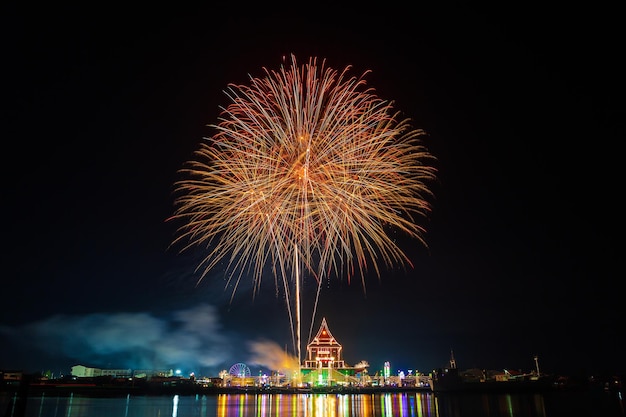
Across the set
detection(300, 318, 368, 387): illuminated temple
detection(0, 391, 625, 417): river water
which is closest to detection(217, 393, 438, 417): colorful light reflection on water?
detection(0, 391, 625, 417): river water

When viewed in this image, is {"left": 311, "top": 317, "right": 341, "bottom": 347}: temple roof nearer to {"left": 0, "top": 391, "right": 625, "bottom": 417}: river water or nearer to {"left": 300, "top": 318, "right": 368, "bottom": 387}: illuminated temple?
{"left": 300, "top": 318, "right": 368, "bottom": 387}: illuminated temple

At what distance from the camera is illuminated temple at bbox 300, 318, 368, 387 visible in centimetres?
9994

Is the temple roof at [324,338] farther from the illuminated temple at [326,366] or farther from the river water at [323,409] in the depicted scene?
the river water at [323,409]

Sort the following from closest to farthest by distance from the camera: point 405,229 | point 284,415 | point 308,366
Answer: point 405,229, point 284,415, point 308,366

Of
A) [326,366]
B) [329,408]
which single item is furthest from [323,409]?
[326,366]

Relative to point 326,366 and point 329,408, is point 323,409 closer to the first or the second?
point 329,408

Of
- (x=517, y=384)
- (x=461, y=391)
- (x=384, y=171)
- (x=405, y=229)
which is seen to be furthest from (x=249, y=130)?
(x=517, y=384)

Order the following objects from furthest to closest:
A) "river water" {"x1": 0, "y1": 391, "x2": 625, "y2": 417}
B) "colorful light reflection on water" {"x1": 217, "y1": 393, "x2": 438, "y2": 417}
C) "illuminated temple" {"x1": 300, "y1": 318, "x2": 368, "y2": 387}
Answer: "illuminated temple" {"x1": 300, "y1": 318, "x2": 368, "y2": 387}
"river water" {"x1": 0, "y1": 391, "x2": 625, "y2": 417}
"colorful light reflection on water" {"x1": 217, "y1": 393, "x2": 438, "y2": 417}

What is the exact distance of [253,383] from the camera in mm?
109812

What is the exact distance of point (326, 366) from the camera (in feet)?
338

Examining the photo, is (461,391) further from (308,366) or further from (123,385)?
(123,385)

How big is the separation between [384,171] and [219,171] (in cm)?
691

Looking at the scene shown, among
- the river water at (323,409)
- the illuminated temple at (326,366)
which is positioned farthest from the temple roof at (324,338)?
the river water at (323,409)

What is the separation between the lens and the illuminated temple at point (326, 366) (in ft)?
328
